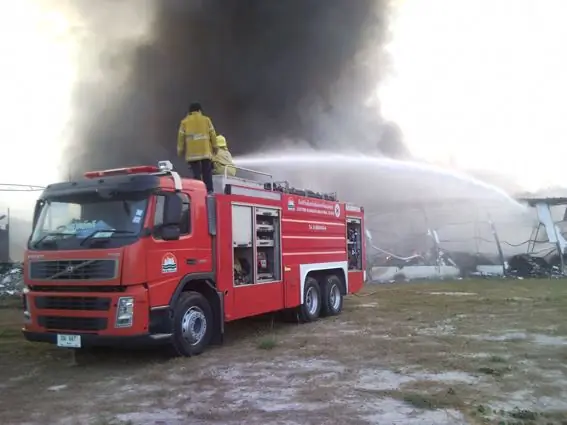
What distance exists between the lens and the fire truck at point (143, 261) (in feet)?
20.3

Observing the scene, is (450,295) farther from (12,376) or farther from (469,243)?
(12,376)

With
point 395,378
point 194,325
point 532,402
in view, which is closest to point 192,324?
point 194,325

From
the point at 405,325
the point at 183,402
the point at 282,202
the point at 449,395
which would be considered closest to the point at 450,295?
the point at 405,325

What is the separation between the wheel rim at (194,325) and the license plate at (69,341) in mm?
1175

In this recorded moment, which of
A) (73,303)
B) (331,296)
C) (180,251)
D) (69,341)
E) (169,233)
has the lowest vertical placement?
(69,341)

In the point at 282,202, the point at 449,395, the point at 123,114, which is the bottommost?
the point at 449,395

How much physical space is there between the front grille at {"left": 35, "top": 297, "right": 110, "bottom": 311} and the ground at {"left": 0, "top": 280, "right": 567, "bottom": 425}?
0.74 metres

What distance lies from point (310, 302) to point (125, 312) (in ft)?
14.9

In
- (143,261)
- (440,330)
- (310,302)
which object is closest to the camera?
(143,261)

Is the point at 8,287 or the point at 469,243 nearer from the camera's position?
the point at 8,287

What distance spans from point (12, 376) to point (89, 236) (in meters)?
1.77

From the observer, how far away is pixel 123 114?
15828 millimetres

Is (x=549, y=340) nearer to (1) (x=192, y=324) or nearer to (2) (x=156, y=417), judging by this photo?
(1) (x=192, y=324)

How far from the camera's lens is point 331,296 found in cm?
1082
